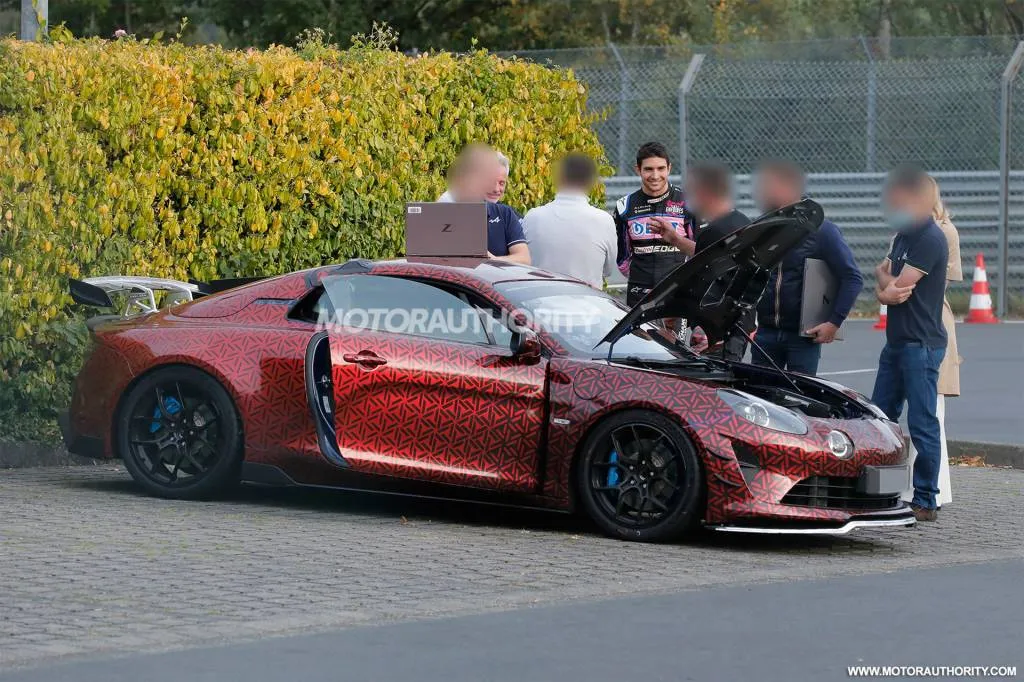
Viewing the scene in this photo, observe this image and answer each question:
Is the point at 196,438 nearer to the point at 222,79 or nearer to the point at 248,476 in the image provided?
the point at 248,476

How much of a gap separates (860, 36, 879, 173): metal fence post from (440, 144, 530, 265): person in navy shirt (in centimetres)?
1314

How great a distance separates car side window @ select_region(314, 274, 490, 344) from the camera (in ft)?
31.2

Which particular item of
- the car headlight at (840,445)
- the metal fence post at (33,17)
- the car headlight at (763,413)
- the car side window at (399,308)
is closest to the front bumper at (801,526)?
the car headlight at (840,445)

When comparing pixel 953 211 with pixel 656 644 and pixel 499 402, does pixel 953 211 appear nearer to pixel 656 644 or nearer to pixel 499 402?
pixel 499 402

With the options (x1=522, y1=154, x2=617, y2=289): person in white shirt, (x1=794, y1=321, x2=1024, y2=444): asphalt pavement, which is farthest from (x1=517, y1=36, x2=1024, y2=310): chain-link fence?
(x1=522, y1=154, x2=617, y2=289): person in white shirt

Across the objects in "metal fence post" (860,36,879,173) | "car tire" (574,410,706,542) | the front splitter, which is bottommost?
the front splitter

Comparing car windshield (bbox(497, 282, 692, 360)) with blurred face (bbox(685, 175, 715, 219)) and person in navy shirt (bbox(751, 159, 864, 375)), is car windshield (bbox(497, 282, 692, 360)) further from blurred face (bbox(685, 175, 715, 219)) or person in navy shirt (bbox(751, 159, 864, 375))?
blurred face (bbox(685, 175, 715, 219))

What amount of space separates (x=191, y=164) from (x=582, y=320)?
3.82m

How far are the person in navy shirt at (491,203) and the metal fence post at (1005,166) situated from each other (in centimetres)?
1313

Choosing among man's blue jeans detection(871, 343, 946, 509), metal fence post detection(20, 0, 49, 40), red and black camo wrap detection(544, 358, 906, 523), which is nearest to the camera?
red and black camo wrap detection(544, 358, 906, 523)

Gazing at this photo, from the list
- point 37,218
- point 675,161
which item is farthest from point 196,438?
point 675,161

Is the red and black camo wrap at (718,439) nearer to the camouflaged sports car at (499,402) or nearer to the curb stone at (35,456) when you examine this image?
the camouflaged sports car at (499,402)

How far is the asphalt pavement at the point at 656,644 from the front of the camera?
6.18 meters

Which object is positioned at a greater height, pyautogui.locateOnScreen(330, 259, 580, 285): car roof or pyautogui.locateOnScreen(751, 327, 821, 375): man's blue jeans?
pyautogui.locateOnScreen(330, 259, 580, 285): car roof
